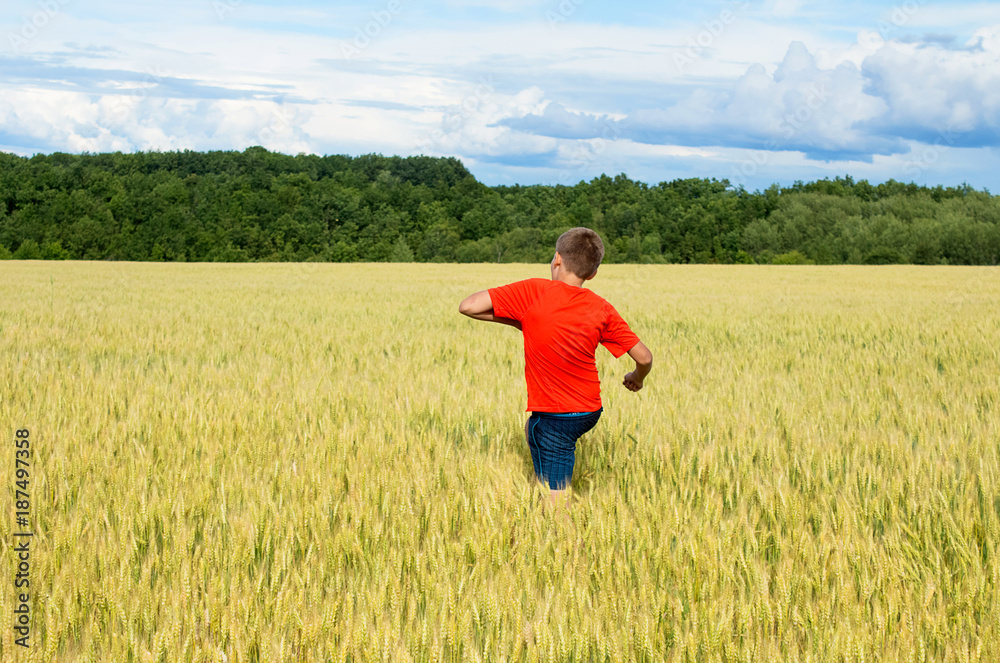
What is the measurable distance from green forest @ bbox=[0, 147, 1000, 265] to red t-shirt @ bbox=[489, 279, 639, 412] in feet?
254

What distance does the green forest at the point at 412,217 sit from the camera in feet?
260

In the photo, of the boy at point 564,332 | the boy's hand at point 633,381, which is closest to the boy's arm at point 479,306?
the boy at point 564,332

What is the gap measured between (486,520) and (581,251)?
3.95 ft

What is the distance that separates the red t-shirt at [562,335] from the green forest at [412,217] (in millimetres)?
77514

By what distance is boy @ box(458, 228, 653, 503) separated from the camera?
3.27 m

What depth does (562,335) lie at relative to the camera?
10.7 feet

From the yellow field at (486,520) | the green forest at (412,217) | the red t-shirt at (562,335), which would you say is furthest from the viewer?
the green forest at (412,217)

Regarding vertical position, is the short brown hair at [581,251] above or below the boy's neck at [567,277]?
above

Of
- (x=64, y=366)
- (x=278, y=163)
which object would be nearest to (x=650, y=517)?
(x=64, y=366)

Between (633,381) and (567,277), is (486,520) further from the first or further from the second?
(567,277)

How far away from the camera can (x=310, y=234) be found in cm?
8675

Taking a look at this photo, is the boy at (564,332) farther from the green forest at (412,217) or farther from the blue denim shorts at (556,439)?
the green forest at (412,217)

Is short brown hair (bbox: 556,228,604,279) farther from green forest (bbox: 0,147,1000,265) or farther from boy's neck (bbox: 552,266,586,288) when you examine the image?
green forest (bbox: 0,147,1000,265)

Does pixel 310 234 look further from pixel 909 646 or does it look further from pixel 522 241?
pixel 909 646
